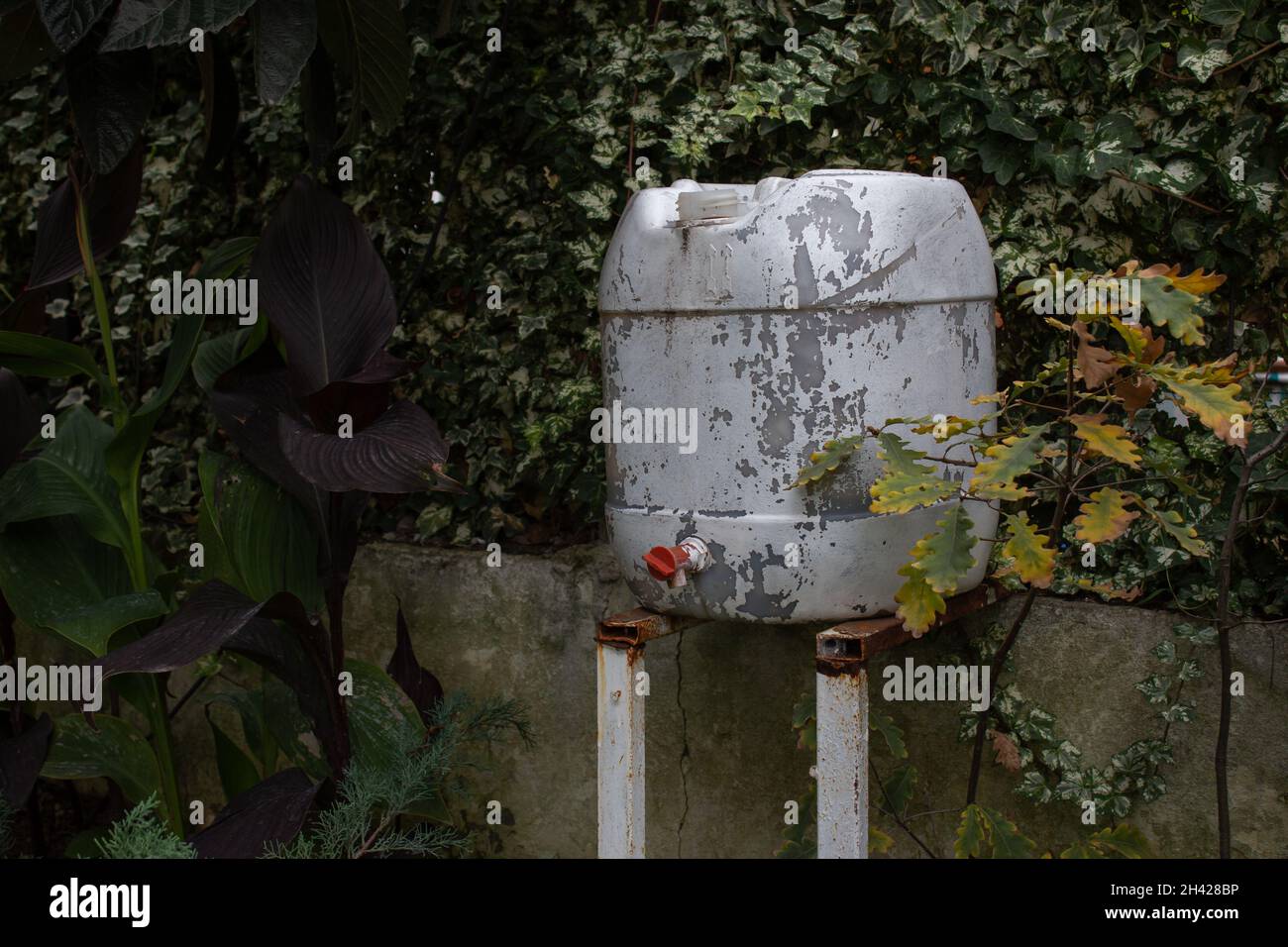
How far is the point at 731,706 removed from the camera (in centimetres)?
236

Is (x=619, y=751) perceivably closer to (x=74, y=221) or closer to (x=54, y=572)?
(x=54, y=572)

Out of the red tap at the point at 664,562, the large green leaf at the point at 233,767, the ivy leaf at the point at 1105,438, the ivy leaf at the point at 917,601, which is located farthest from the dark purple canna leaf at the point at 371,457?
the ivy leaf at the point at 1105,438

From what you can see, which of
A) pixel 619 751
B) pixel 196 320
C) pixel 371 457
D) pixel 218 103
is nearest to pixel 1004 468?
pixel 619 751

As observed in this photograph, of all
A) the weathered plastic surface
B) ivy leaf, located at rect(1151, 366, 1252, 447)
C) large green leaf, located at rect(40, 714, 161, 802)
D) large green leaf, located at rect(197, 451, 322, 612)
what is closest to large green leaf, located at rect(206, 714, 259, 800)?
large green leaf, located at rect(40, 714, 161, 802)

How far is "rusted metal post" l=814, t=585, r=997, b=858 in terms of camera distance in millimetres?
1659

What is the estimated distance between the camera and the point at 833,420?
1.70m

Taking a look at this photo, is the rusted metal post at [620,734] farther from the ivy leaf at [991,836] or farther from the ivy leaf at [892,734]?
the ivy leaf at [991,836]

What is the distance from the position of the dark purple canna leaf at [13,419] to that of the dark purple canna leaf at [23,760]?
476 millimetres

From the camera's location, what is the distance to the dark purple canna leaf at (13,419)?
2.17 meters

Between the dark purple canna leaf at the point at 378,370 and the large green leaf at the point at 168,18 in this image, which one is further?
the dark purple canna leaf at the point at 378,370

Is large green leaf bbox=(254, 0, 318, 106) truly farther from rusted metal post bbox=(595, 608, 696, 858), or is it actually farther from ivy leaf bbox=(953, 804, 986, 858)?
ivy leaf bbox=(953, 804, 986, 858)

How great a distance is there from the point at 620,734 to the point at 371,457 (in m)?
0.55

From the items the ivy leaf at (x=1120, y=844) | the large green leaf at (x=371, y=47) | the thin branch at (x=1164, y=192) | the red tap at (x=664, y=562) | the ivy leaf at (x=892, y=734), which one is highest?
the large green leaf at (x=371, y=47)

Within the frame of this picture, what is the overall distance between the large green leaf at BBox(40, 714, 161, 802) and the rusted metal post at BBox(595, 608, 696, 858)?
0.95m
